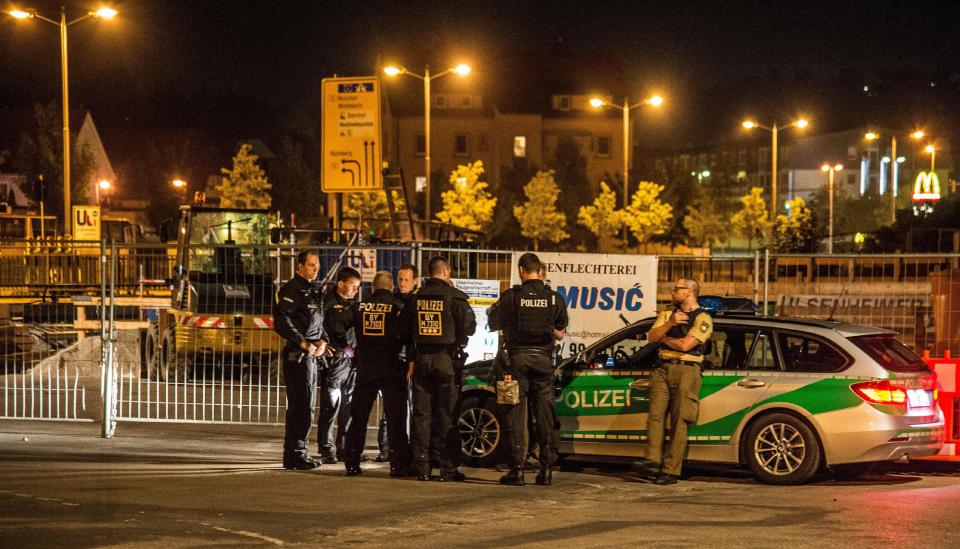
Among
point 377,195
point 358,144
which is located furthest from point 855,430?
point 377,195

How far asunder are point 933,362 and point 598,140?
231 ft

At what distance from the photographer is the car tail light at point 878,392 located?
9742mm

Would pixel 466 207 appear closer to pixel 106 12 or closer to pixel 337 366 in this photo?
pixel 106 12

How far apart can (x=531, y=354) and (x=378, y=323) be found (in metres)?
1.34

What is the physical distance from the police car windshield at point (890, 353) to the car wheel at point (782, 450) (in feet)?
2.68

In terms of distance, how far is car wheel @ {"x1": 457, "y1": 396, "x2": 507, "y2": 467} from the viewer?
10719mm

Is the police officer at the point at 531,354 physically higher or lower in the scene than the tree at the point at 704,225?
lower

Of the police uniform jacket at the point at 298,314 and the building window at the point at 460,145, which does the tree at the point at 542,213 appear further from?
the police uniform jacket at the point at 298,314

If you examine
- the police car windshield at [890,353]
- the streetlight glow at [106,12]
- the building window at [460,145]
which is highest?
the building window at [460,145]

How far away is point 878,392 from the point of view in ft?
32.0

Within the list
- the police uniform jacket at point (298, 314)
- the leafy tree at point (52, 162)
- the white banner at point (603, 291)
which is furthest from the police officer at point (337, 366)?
the leafy tree at point (52, 162)

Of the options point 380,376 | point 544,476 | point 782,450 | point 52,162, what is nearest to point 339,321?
point 380,376

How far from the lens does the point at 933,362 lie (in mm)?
10953

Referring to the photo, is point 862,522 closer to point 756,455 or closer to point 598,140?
point 756,455
